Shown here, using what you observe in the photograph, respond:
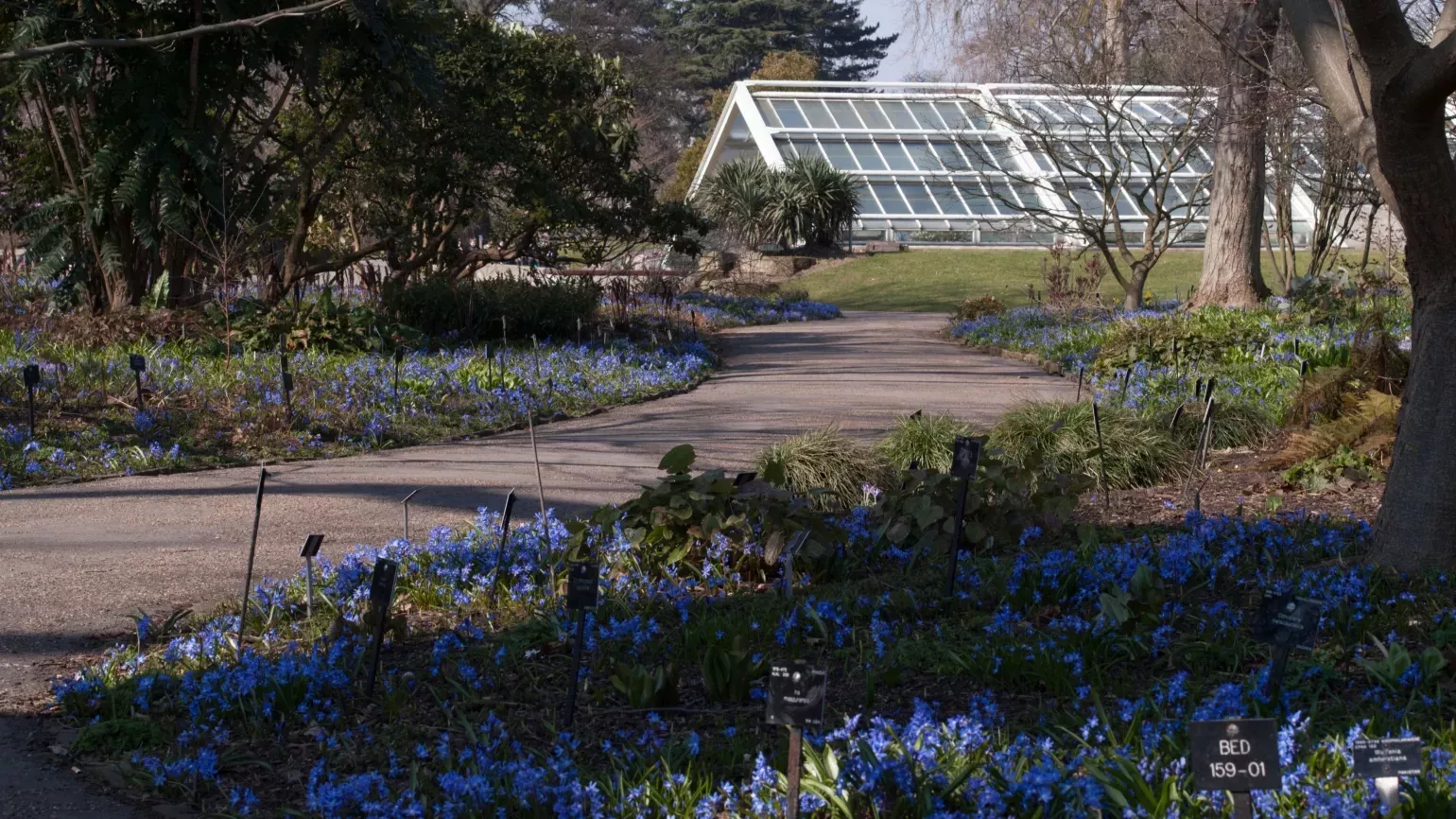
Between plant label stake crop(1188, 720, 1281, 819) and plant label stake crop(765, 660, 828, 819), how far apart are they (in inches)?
29.4

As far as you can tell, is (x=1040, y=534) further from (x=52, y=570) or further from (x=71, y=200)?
(x=71, y=200)

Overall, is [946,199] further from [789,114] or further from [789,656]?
[789,656]

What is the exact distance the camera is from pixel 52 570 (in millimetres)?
5621

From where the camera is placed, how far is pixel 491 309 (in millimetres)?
14328

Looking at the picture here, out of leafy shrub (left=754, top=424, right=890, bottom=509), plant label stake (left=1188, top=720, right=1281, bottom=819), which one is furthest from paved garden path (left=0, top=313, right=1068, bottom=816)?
plant label stake (left=1188, top=720, right=1281, bottom=819)

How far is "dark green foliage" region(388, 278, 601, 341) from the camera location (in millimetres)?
14148

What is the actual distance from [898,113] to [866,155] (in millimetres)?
2345

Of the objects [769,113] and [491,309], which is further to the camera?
[769,113]

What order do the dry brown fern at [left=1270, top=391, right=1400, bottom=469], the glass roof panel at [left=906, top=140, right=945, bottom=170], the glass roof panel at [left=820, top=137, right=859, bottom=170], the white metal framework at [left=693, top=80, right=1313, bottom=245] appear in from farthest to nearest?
the glass roof panel at [left=820, top=137, right=859, bottom=170]
the glass roof panel at [left=906, top=140, right=945, bottom=170]
the white metal framework at [left=693, top=80, right=1313, bottom=245]
the dry brown fern at [left=1270, top=391, right=1400, bottom=469]

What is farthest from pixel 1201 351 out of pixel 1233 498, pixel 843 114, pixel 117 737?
pixel 843 114

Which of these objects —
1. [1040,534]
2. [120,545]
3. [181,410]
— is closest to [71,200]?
[181,410]

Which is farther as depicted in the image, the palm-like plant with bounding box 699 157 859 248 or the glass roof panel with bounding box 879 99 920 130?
the glass roof panel with bounding box 879 99 920 130

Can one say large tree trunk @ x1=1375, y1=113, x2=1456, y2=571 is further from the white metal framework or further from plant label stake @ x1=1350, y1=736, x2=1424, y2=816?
the white metal framework

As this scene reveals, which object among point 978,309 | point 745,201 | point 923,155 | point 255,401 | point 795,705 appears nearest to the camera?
point 795,705
